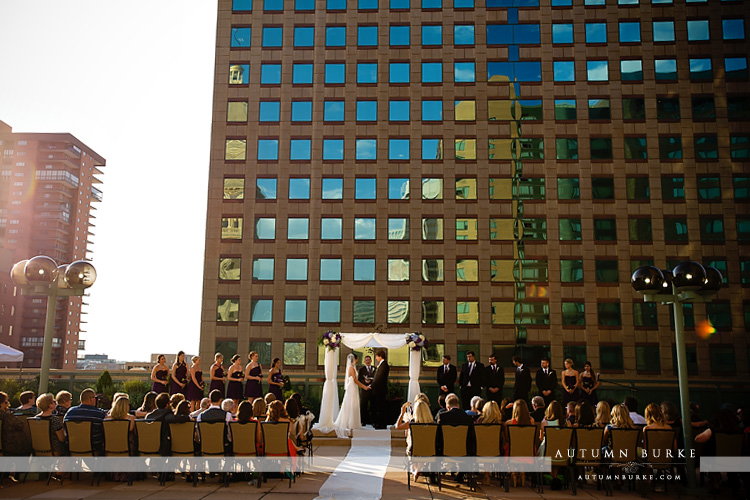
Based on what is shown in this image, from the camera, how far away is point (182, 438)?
12.2 meters

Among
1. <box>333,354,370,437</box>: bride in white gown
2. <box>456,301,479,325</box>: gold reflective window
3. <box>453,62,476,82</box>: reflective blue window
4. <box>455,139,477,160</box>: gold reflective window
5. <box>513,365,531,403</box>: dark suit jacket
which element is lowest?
<box>333,354,370,437</box>: bride in white gown

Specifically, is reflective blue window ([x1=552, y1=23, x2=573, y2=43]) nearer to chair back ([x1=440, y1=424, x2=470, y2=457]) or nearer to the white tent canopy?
chair back ([x1=440, y1=424, x2=470, y2=457])

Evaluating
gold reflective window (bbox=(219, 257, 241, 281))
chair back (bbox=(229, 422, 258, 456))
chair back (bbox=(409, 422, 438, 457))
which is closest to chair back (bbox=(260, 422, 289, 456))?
chair back (bbox=(229, 422, 258, 456))

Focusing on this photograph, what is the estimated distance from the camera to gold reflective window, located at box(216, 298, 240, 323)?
3997 cm

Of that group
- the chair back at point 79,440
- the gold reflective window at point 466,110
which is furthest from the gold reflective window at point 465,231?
the chair back at point 79,440

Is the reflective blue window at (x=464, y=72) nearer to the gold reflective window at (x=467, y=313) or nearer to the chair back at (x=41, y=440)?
the gold reflective window at (x=467, y=313)

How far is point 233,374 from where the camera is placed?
19.2 meters

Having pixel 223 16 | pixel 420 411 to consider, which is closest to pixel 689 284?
pixel 420 411

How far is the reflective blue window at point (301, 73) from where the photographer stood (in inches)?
1644

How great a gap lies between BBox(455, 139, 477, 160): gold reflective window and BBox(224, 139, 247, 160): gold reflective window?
47.5ft

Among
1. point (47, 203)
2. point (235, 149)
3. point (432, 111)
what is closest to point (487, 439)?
point (432, 111)

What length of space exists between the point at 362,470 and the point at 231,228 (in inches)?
1151

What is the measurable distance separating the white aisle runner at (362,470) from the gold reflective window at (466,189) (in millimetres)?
23702

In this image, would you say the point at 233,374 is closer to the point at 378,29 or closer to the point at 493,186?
the point at 493,186
